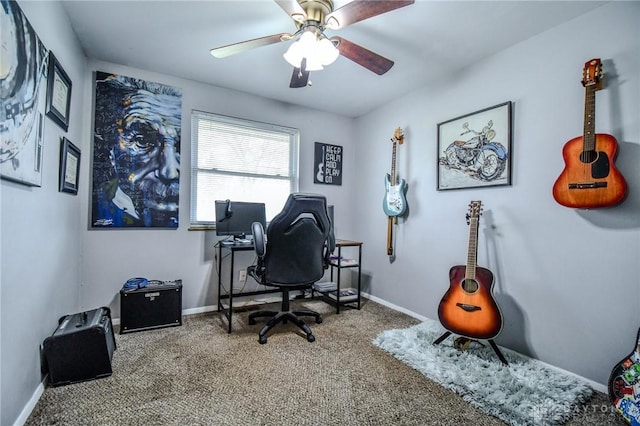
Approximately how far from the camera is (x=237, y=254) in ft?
9.82

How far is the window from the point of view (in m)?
2.86

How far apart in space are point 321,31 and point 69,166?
1.92m

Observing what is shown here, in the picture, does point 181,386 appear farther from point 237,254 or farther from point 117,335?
point 237,254

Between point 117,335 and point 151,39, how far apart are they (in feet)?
7.56

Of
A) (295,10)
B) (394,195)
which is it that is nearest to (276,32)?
(295,10)

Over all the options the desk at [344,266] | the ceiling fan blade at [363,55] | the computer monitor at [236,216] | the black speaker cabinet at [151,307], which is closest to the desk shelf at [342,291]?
the desk at [344,266]

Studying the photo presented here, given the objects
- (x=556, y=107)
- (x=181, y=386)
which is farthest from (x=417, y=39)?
(x=181, y=386)

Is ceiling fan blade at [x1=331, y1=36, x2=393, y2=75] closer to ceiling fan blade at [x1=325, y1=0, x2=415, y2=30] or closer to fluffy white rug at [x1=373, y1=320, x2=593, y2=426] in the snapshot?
ceiling fan blade at [x1=325, y1=0, x2=415, y2=30]

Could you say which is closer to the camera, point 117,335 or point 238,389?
point 238,389

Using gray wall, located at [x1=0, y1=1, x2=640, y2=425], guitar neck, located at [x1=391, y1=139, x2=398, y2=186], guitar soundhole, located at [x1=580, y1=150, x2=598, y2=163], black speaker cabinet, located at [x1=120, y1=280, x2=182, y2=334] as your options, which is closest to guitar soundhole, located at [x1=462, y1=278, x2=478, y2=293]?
gray wall, located at [x1=0, y1=1, x2=640, y2=425]

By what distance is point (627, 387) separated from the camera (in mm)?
1424

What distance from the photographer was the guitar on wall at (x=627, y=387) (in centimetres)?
135

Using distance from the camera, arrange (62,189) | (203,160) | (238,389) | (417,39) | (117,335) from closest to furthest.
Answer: (238,389) < (62,189) < (417,39) < (117,335) < (203,160)

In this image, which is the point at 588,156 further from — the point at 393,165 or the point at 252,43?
the point at 252,43
